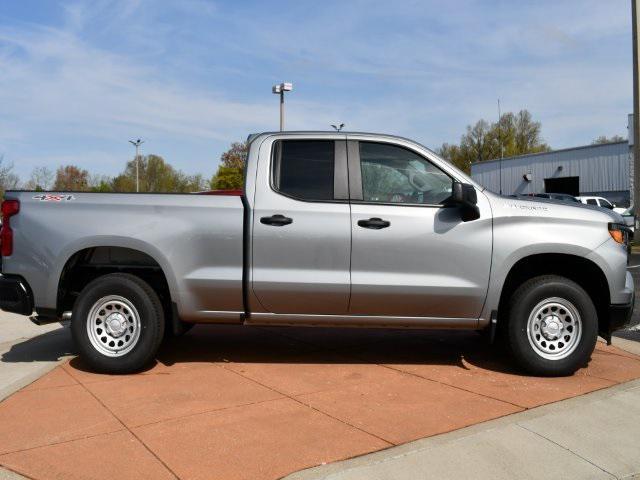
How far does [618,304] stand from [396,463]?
288 centimetres

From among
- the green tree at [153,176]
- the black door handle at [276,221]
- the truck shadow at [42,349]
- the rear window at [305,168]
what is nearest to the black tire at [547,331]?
the rear window at [305,168]

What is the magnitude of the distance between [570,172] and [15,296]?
46.4m

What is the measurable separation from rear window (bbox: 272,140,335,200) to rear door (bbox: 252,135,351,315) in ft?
0.04

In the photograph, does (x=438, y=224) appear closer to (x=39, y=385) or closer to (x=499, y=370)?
(x=499, y=370)

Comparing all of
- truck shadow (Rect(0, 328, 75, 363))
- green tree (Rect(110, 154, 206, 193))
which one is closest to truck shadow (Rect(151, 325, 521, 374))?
truck shadow (Rect(0, 328, 75, 363))

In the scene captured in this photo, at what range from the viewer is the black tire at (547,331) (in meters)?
5.41

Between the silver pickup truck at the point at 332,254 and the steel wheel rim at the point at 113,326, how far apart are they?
0.01m

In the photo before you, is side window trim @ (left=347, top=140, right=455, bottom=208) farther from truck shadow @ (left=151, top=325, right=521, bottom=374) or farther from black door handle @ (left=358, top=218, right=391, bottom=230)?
truck shadow @ (left=151, top=325, right=521, bottom=374)

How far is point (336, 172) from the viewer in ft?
18.2

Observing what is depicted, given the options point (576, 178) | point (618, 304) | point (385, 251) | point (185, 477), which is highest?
point (576, 178)

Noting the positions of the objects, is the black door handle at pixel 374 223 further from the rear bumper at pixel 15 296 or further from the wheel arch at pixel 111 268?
the rear bumper at pixel 15 296

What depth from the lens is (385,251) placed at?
5340mm

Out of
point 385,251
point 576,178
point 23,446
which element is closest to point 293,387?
point 385,251

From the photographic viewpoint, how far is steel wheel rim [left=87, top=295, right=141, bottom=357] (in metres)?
5.51
